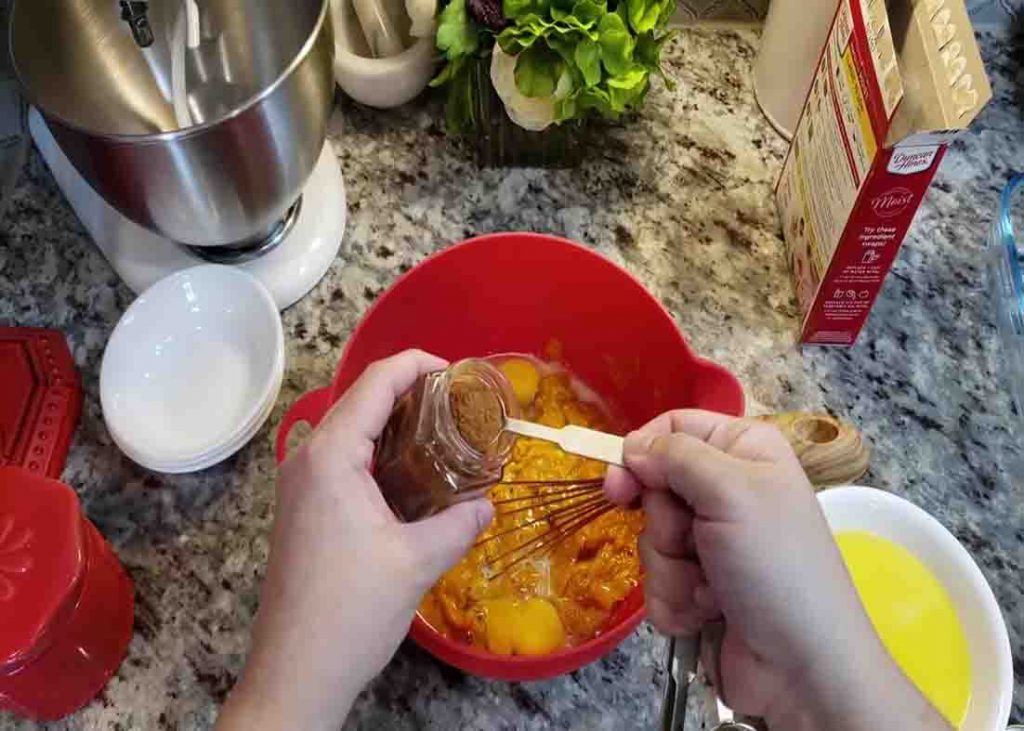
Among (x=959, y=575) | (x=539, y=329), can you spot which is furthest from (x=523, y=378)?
(x=959, y=575)

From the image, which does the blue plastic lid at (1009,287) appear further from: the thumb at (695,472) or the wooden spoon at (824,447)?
the thumb at (695,472)

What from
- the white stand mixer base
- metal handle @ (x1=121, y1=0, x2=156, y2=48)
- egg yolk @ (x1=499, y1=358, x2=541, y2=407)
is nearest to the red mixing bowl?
egg yolk @ (x1=499, y1=358, x2=541, y2=407)

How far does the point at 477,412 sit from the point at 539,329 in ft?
0.95

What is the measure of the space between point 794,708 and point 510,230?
519 millimetres

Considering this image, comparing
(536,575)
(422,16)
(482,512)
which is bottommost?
(536,575)

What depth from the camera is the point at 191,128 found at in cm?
64

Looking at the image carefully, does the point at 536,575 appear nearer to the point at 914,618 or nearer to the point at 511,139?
the point at 914,618

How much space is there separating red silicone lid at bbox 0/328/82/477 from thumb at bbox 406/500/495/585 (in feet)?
1.31

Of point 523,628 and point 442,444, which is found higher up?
point 442,444

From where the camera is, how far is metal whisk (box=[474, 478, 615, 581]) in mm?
775

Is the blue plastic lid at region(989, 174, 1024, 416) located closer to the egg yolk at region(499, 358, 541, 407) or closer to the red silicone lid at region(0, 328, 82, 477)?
the egg yolk at region(499, 358, 541, 407)

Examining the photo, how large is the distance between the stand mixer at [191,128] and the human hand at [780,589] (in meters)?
0.36

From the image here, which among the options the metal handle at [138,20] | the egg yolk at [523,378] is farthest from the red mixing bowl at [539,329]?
the metal handle at [138,20]

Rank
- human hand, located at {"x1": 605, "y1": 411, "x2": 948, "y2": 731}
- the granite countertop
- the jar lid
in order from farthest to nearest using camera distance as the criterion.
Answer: the granite countertop
the jar lid
human hand, located at {"x1": 605, "y1": 411, "x2": 948, "y2": 731}
